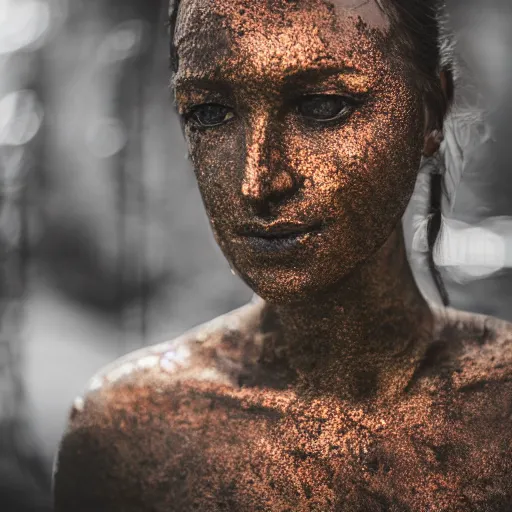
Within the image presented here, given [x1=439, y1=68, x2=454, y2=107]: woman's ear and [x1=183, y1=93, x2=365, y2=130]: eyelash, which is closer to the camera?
[x1=183, y1=93, x2=365, y2=130]: eyelash

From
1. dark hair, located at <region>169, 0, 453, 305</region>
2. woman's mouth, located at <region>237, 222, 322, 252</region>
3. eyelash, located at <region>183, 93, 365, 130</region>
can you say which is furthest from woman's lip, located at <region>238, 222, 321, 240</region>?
dark hair, located at <region>169, 0, 453, 305</region>

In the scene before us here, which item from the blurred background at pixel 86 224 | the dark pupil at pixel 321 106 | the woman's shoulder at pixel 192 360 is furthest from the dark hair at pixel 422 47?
the blurred background at pixel 86 224

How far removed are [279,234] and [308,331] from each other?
0.64ft

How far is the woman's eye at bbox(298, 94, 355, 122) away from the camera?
3.07 ft

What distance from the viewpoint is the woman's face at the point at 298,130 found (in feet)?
3.01

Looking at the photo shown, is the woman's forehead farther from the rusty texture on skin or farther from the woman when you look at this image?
the rusty texture on skin

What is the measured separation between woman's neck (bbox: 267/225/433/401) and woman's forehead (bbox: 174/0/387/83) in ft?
0.87

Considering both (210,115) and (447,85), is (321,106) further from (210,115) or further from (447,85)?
(447,85)

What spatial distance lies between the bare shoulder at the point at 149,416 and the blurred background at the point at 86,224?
21.5 inches

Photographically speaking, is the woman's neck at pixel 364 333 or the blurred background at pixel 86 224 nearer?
the woman's neck at pixel 364 333

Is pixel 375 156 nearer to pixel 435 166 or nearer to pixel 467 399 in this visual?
pixel 435 166

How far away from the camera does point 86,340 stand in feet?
6.38

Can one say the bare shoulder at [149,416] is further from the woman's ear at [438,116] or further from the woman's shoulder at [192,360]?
the woman's ear at [438,116]

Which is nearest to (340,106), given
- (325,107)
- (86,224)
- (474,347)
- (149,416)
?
(325,107)
